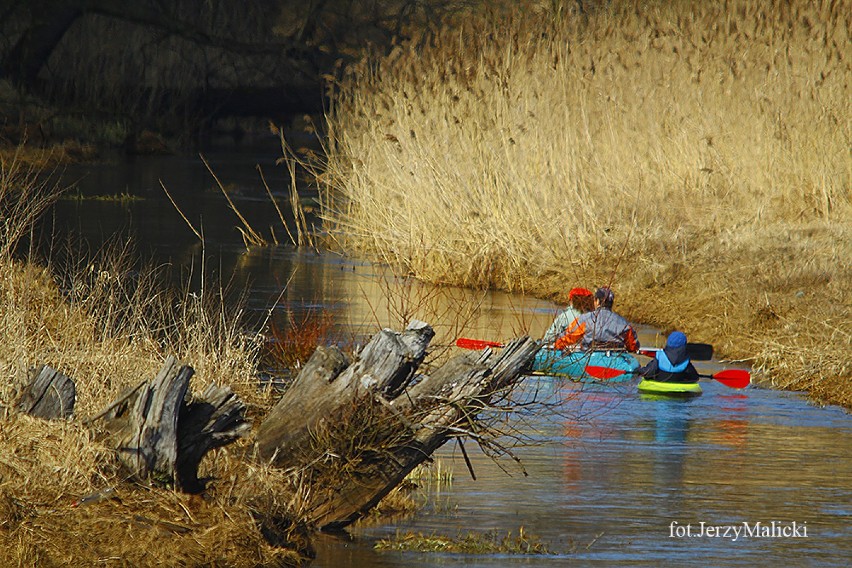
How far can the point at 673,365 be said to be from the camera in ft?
40.6

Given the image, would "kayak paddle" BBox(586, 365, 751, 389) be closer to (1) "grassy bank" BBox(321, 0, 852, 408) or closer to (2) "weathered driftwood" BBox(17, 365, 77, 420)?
(1) "grassy bank" BBox(321, 0, 852, 408)

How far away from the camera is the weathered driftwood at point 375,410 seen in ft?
24.6

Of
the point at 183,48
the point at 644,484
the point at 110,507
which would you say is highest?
the point at 183,48

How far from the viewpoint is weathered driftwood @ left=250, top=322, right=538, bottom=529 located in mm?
7508

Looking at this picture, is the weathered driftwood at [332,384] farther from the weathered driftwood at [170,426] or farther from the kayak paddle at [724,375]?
the kayak paddle at [724,375]

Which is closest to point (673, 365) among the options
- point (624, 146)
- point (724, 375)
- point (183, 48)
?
point (724, 375)

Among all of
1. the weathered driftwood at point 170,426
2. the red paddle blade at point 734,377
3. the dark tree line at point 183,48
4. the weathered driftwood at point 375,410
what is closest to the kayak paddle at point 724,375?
the red paddle blade at point 734,377

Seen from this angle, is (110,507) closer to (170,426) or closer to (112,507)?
(112,507)

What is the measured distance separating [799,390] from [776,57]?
6116 millimetres

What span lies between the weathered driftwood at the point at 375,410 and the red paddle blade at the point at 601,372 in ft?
16.0

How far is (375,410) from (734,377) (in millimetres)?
5564

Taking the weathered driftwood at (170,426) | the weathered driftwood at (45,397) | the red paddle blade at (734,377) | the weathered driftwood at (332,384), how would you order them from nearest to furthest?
the weathered driftwood at (170,426)
the weathered driftwood at (45,397)
the weathered driftwood at (332,384)
the red paddle blade at (734,377)

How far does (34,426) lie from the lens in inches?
279

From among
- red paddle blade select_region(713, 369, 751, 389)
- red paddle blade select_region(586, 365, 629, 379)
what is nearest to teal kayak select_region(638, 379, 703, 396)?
red paddle blade select_region(713, 369, 751, 389)
